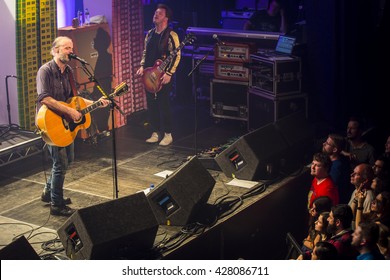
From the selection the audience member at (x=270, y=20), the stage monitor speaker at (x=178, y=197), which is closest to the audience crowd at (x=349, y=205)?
the stage monitor speaker at (x=178, y=197)

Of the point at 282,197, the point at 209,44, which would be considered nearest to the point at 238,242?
the point at 282,197

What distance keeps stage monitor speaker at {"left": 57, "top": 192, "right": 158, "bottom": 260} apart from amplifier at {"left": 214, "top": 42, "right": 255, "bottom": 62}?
447 cm

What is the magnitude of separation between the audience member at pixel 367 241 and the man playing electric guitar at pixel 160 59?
15.3ft

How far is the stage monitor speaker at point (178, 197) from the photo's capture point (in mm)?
7762

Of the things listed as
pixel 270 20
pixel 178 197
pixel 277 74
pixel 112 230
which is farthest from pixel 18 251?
pixel 270 20

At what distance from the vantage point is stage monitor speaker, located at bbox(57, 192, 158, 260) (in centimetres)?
679

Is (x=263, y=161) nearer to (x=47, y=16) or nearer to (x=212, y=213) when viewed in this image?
(x=212, y=213)

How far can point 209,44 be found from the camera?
12.3 metres

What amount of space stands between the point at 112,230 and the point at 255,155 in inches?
95.8

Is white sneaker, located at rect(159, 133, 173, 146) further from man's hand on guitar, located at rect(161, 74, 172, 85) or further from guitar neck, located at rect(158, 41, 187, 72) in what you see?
guitar neck, located at rect(158, 41, 187, 72)

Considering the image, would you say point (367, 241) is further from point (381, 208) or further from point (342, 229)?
point (381, 208)

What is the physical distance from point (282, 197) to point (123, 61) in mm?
3800

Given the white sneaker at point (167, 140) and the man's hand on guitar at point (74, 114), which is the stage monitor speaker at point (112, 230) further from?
the white sneaker at point (167, 140)
